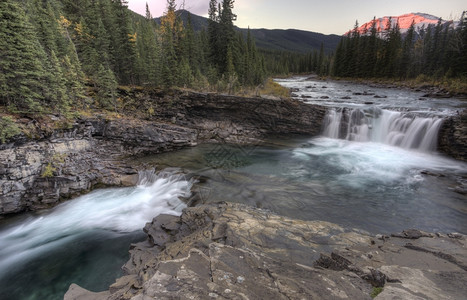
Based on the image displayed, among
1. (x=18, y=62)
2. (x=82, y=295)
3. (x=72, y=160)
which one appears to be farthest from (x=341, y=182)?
(x=18, y=62)

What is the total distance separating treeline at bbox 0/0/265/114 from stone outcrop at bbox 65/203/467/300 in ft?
48.2

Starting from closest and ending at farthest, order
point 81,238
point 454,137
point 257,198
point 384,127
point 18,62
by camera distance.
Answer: point 81,238 → point 257,198 → point 18,62 → point 454,137 → point 384,127

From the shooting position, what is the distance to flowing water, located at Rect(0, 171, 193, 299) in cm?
809

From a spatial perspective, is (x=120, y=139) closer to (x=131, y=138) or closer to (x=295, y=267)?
(x=131, y=138)

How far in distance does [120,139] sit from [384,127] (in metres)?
26.0

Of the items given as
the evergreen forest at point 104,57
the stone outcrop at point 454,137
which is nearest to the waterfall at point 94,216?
the evergreen forest at point 104,57

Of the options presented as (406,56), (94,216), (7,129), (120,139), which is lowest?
(94,216)

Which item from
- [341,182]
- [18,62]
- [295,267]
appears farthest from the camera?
A: [341,182]

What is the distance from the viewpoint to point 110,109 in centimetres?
2047

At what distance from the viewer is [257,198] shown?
11.6 metres

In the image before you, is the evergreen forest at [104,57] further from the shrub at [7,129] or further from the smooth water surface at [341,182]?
the smooth water surface at [341,182]

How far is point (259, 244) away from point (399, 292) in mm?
3155

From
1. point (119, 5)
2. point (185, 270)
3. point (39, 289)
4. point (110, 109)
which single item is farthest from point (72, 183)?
point (119, 5)

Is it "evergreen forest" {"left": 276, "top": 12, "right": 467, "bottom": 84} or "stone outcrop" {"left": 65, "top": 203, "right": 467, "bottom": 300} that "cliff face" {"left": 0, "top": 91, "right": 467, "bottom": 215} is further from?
"evergreen forest" {"left": 276, "top": 12, "right": 467, "bottom": 84}
